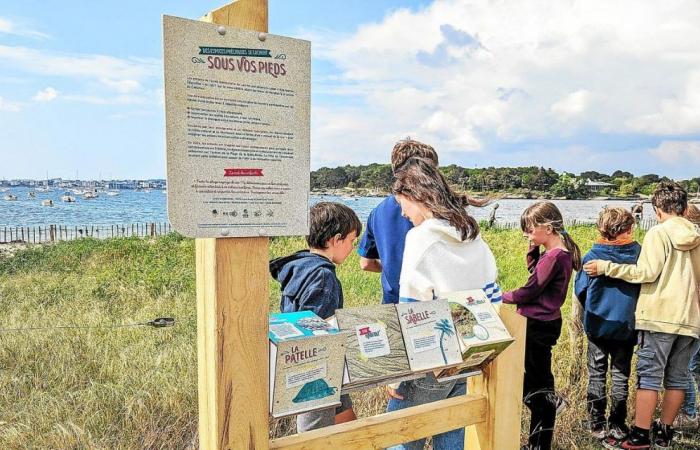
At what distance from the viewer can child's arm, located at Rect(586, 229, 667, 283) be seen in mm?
3459

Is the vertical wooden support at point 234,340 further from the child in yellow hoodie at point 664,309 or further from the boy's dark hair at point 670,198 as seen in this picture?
the boy's dark hair at point 670,198

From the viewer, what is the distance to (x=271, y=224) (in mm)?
1464

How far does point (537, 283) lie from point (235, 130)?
225 centimetres

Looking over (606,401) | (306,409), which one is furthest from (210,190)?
(606,401)

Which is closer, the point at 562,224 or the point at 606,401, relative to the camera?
the point at 562,224

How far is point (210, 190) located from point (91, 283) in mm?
8539

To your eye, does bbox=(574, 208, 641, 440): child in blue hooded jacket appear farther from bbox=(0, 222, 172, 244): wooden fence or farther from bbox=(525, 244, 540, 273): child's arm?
bbox=(0, 222, 172, 244): wooden fence

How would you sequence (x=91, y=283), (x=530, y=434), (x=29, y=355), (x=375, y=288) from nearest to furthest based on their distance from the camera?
1. (x=530, y=434)
2. (x=29, y=355)
3. (x=375, y=288)
4. (x=91, y=283)

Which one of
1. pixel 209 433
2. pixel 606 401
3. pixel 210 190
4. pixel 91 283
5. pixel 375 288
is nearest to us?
pixel 210 190

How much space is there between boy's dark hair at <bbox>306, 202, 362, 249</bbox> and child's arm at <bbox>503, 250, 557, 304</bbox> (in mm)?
1205

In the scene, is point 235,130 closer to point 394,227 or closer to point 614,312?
point 394,227

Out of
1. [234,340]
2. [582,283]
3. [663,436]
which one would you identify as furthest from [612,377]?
[234,340]

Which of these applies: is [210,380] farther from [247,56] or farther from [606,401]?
[606,401]

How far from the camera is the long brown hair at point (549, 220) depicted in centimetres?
325
